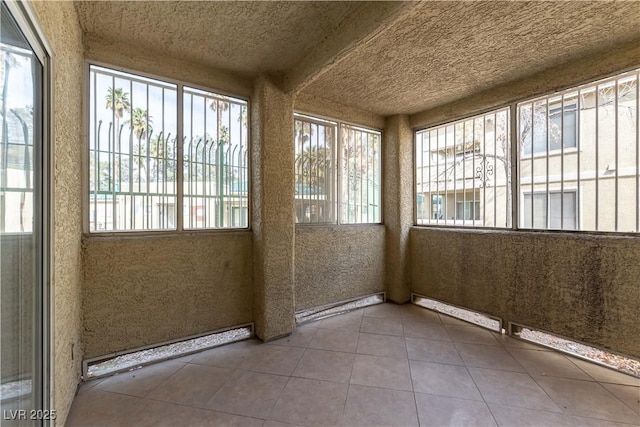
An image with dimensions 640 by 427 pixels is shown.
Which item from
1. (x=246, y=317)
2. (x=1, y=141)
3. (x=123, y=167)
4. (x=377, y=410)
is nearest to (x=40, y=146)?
(x=1, y=141)

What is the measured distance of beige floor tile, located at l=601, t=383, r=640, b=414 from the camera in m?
1.77

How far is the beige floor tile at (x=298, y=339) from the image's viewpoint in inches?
103

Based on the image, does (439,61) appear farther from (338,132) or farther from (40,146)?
(40,146)

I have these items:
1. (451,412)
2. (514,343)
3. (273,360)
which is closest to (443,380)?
(451,412)

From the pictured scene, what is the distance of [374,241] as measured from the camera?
3760mm

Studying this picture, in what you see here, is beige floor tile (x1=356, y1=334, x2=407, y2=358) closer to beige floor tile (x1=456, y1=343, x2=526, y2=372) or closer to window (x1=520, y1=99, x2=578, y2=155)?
beige floor tile (x1=456, y1=343, x2=526, y2=372)

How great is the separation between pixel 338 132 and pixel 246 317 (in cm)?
252

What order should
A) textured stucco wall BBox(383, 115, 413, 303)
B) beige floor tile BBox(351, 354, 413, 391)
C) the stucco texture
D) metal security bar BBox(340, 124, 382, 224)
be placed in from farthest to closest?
textured stucco wall BBox(383, 115, 413, 303), metal security bar BBox(340, 124, 382, 224), beige floor tile BBox(351, 354, 413, 391), the stucco texture

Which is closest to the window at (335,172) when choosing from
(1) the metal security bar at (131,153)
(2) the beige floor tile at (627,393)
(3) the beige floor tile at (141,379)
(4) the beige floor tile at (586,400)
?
(1) the metal security bar at (131,153)

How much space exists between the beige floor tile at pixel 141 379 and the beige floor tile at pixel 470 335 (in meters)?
2.68

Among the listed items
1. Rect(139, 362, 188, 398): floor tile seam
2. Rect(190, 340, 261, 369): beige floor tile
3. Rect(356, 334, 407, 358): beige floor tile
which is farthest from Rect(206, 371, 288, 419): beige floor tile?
Rect(356, 334, 407, 358): beige floor tile

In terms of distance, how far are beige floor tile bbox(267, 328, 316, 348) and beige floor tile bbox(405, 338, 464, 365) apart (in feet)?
3.26

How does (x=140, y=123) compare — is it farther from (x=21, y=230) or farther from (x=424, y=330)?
(x=424, y=330)

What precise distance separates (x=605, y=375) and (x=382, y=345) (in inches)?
68.6
